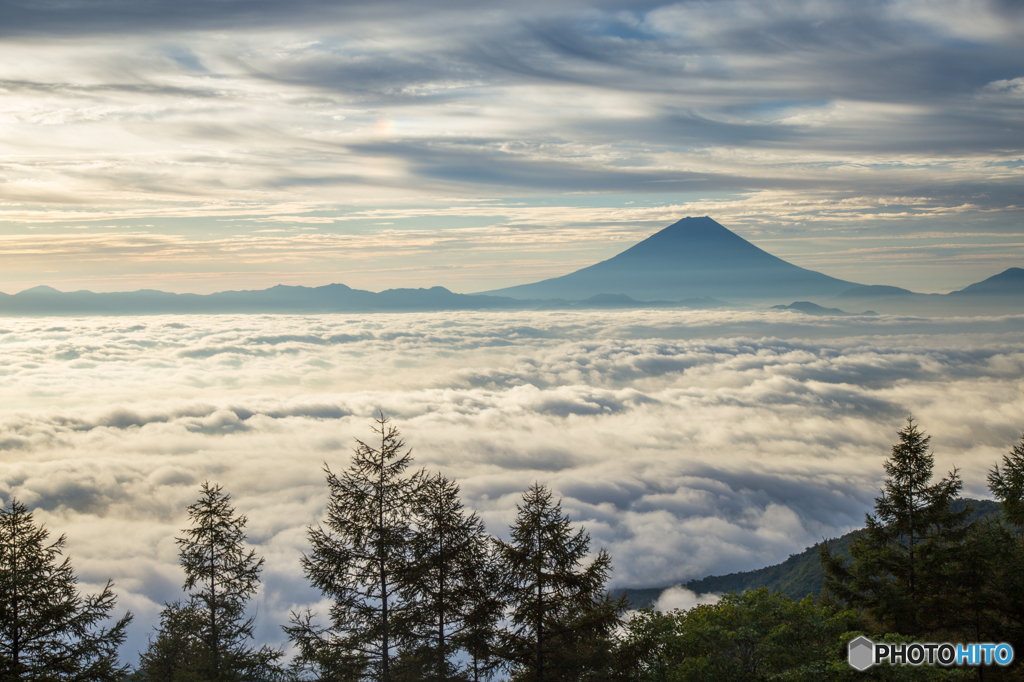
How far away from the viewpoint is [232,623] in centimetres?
2048

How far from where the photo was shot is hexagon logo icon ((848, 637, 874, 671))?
1677 centimetres

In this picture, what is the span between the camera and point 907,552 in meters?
24.6

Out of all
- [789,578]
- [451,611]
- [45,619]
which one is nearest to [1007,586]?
[451,611]

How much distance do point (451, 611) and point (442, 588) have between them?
699 millimetres

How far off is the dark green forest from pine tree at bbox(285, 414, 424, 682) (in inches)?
2.0

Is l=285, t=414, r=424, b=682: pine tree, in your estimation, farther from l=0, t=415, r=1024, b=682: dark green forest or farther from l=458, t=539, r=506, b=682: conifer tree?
l=458, t=539, r=506, b=682: conifer tree

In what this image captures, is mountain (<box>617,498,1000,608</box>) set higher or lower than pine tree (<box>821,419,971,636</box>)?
lower

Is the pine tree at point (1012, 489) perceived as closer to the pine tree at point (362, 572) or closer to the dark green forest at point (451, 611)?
the dark green forest at point (451, 611)

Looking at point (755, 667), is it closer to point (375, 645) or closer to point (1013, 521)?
point (375, 645)

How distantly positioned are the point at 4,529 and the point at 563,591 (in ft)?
52.1

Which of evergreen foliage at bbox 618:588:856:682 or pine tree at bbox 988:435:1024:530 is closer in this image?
evergreen foliage at bbox 618:588:856:682

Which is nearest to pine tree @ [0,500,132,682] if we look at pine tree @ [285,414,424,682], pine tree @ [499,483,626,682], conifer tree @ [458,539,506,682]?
pine tree @ [285,414,424,682]

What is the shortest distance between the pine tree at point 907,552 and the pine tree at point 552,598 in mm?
11307

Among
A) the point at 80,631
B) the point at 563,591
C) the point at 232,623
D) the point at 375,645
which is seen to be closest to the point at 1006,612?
the point at 563,591
